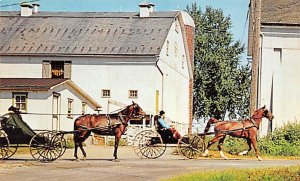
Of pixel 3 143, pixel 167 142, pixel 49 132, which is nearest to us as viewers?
pixel 3 143

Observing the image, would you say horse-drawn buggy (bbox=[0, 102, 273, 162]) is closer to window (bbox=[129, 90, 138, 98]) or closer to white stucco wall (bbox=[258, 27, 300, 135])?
white stucco wall (bbox=[258, 27, 300, 135])

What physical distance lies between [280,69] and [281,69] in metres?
0.05

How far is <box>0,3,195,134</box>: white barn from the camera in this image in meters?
49.0

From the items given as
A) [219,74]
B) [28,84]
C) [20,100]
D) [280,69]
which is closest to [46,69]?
[28,84]

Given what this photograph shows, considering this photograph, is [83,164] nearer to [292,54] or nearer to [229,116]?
[292,54]

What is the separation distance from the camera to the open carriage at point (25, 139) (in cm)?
2403

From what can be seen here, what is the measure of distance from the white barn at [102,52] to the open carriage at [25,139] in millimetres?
23908

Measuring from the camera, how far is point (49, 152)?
A: 2422 cm

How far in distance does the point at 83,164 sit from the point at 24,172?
3499 millimetres

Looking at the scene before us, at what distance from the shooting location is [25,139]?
24.1 meters

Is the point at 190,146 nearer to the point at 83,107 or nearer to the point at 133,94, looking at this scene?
the point at 83,107

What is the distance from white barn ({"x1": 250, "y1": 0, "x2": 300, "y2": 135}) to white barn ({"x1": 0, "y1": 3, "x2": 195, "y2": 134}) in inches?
543

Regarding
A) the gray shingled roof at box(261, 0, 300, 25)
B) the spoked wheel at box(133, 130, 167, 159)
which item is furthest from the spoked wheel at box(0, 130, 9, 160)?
the gray shingled roof at box(261, 0, 300, 25)

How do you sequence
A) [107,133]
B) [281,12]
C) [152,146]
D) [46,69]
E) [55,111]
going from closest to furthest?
[107,133]
[152,146]
[281,12]
[55,111]
[46,69]
